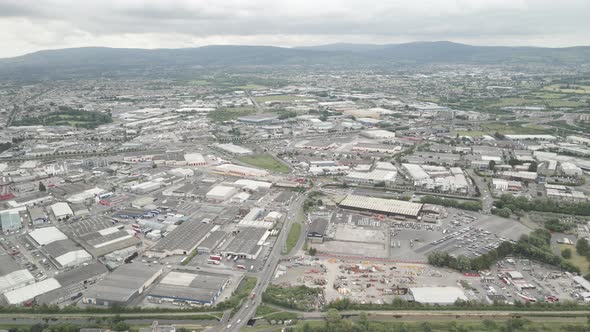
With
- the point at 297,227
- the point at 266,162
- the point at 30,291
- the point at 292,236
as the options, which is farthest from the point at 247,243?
the point at 266,162

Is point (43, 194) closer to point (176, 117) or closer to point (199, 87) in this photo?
point (176, 117)

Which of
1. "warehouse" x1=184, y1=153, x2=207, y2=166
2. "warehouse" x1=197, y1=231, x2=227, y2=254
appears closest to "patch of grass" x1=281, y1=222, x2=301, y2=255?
"warehouse" x1=197, y1=231, x2=227, y2=254

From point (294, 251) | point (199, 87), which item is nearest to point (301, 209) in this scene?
point (294, 251)

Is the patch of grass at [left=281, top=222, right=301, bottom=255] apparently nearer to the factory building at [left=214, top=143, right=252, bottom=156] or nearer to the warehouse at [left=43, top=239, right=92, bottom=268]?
the warehouse at [left=43, top=239, right=92, bottom=268]

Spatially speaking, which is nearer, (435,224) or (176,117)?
(435,224)

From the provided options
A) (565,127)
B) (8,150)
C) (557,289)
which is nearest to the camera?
(557,289)

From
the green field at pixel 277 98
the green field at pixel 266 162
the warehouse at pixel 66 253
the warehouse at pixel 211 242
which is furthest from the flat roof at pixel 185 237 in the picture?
the green field at pixel 277 98

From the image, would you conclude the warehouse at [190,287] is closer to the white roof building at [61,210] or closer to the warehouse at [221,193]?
the warehouse at [221,193]
